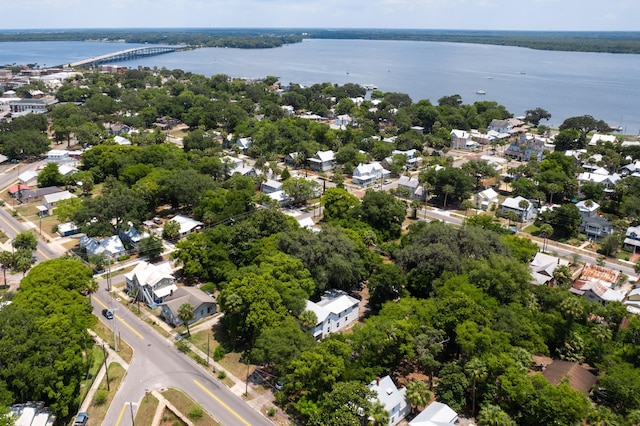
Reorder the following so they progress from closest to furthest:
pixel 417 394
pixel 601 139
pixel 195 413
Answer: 1. pixel 417 394
2. pixel 195 413
3. pixel 601 139

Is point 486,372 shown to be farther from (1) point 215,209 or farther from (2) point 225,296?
(1) point 215,209

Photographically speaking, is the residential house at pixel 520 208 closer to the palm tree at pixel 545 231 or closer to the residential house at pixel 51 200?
the palm tree at pixel 545 231

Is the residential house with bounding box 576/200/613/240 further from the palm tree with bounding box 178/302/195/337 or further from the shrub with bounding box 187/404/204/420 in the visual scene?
the shrub with bounding box 187/404/204/420

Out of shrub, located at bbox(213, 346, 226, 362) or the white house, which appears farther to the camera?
the white house

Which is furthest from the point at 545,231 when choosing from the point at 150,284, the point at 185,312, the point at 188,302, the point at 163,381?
the point at 163,381

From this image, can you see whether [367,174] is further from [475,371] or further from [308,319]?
[475,371]

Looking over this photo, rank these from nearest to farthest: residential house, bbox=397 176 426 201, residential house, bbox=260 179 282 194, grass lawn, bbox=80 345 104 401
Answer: grass lawn, bbox=80 345 104 401, residential house, bbox=260 179 282 194, residential house, bbox=397 176 426 201

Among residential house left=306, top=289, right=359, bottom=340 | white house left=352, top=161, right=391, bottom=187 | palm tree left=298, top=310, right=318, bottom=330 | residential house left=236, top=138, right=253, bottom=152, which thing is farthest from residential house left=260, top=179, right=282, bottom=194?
palm tree left=298, top=310, right=318, bottom=330
